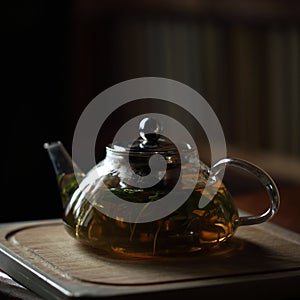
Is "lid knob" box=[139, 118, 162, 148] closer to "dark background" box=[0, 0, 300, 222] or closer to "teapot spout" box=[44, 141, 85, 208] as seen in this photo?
"teapot spout" box=[44, 141, 85, 208]

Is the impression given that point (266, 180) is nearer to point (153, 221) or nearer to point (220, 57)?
point (153, 221)

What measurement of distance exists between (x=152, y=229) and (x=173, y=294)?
5.6 inches

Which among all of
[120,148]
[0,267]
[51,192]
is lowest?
[51,192]

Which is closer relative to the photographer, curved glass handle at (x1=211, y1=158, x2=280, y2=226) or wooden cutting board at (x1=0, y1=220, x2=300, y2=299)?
wooden cutting board at (x1=0, y1=220, x2=300, y2=299)

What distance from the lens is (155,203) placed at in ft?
3.32

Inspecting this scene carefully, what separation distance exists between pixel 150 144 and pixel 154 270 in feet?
0.59

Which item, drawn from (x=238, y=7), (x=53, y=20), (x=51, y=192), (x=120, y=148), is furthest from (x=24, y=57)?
(x=120, y=148)

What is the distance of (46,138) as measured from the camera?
9.20ft

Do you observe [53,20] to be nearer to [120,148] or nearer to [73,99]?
[73,99]

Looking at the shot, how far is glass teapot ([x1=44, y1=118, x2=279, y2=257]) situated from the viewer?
1.00 metres

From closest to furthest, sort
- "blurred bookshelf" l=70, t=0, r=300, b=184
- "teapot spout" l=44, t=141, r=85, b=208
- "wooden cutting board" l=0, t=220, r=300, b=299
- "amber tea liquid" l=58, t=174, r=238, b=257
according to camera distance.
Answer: "wooden cutting board" l=0, t=220, r=300, b=299, "amber tea liquid" l=58, t=174, r=238, b=257, "teapot spout" l=44, t=141, r=85, b=208, "blurred bookshelf" l=70, t=0, r=300, b=184

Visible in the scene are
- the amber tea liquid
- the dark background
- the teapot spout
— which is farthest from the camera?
the dark background

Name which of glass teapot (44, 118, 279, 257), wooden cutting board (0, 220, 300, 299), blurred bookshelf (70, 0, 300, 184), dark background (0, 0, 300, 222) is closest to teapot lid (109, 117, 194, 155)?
glass teapot (44, 118, 279, 257)

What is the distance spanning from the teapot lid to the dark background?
5.04 feet
